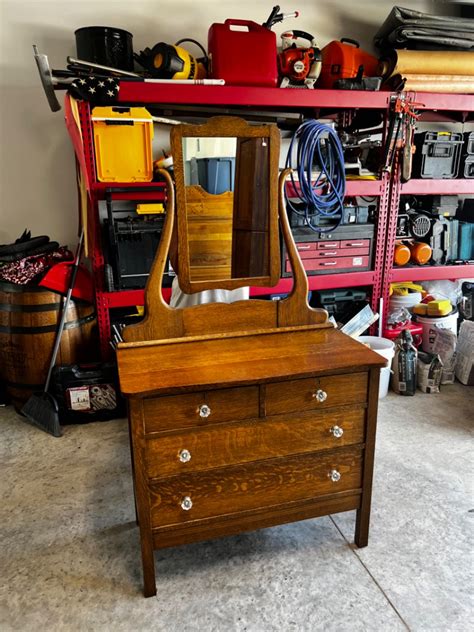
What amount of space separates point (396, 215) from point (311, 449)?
7.37 ft

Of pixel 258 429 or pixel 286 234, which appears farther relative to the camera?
pixel 286 234

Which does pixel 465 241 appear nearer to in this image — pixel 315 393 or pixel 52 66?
pixel 315 393

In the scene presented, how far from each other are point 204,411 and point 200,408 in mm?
18

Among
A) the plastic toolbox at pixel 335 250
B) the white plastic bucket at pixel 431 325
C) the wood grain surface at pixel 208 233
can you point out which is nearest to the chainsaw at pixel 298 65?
the plastic toolbox at pixel 335 250

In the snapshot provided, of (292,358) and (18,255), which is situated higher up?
(18,255)

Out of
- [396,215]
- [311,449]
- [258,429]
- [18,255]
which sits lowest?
[311,449]

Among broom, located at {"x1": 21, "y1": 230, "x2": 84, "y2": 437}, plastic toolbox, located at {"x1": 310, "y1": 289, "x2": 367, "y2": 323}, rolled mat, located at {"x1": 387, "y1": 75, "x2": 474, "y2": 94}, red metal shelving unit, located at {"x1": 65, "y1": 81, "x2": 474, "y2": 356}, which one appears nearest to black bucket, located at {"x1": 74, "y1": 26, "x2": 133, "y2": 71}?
red metal shelving unit, located at {"x1": 65, "y1": 81, "x2": 474, "y2": 356}

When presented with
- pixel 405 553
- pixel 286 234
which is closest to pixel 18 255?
pixel 286 234

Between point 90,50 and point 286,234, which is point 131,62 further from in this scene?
point 286,234

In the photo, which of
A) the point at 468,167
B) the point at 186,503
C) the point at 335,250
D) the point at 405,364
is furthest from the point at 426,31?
the point at 186,503

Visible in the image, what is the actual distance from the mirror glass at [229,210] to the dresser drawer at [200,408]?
0.48 metres

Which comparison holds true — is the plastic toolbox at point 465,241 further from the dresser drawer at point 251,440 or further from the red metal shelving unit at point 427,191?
the dresser drawer at point 251,440

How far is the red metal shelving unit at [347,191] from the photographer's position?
2721mm

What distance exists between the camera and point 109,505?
2.17 meters
